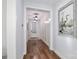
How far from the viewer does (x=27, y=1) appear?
372cm

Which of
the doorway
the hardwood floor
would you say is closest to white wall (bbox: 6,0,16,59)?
the hardwood floor

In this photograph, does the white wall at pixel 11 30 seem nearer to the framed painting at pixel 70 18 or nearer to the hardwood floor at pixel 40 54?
the framed painting at pixel 70 18

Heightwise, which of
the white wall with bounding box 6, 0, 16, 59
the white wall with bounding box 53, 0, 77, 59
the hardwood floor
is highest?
the white wall with bounding box 6, 0, 16, 59

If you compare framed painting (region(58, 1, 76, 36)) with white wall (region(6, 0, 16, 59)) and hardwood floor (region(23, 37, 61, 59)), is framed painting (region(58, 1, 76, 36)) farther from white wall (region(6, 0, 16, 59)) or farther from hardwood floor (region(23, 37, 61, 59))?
white wall (region(6, 0, 16, 59))

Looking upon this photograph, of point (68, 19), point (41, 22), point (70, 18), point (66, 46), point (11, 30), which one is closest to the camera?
point (11, 30)

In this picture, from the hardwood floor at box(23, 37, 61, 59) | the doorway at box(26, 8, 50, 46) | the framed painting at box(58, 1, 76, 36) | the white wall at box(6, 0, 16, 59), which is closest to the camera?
the white wall at box(6, 0, 16, 59)

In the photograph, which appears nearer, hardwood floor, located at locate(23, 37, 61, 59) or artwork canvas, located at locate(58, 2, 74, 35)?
artwork canvas, located at locate(58, 2, 74, 35)

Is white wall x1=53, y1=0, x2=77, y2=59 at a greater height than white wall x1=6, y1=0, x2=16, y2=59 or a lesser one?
lesser

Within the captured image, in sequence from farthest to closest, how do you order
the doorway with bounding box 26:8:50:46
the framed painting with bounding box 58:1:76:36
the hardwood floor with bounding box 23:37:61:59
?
1. the doorway with bounding box 26:8:50:46
2. the hardwood floor with bounding box 23:37:61:59
3. the framed painting with bounding box 58:1:76:36

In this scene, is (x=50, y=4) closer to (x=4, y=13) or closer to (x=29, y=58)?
(x=29, y=58)

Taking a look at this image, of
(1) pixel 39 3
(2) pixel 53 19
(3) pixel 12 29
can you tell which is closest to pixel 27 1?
(1) pixel 39 3

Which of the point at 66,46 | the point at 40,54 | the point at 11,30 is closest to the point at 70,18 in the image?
the point at 66,46

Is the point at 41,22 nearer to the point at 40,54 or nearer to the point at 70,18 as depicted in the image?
the point at 40,54

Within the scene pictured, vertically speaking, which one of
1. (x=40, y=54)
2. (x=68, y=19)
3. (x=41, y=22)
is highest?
(x=41, y=22)
